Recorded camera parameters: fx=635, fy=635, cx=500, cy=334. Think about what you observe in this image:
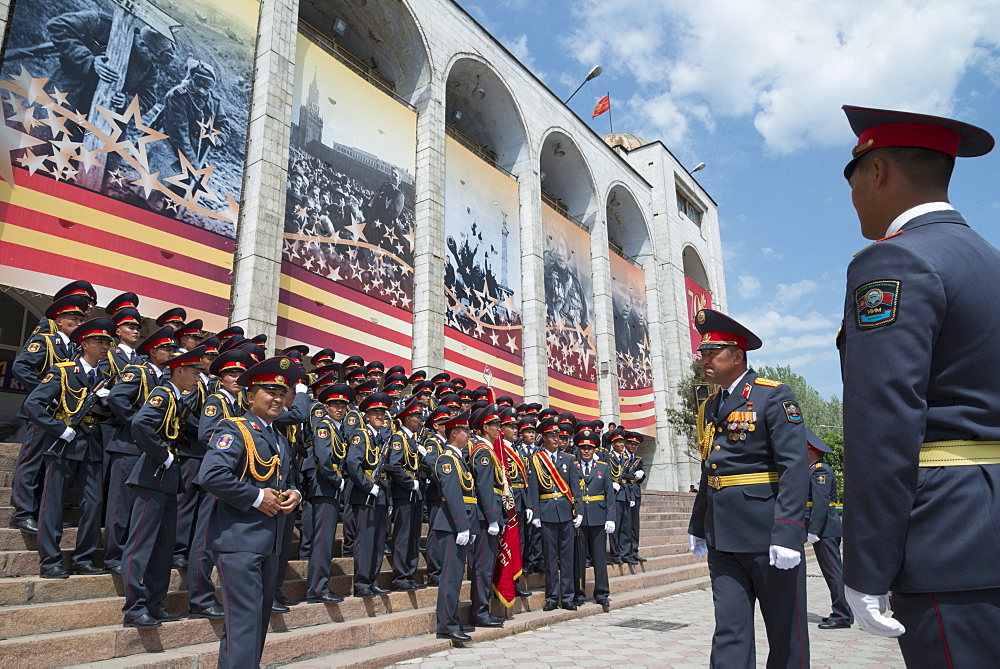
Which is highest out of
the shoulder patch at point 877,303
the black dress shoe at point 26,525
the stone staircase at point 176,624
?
the shoulder patch at point 877,303

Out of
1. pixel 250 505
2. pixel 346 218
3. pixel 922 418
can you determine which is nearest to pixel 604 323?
pixel 346 218

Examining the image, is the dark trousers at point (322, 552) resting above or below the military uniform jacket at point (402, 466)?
below

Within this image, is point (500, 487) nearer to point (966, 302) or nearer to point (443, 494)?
point (443, 494)

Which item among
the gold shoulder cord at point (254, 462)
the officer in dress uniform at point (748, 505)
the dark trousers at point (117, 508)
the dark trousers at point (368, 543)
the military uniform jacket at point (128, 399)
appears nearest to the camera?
the officer in dress uniform at point (748, 505)

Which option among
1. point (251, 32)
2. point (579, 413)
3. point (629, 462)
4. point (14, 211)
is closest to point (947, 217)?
point (629, 462)

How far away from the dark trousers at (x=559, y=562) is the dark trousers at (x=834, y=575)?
2.76 m

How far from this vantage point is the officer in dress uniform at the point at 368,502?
6.24 meters

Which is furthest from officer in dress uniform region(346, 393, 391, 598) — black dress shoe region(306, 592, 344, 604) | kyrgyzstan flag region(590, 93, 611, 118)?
kyrgyzstan flag region(590, 93, 611, 118)

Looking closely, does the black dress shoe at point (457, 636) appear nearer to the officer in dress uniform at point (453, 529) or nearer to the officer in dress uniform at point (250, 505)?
the officer in dress uniform at point (453, 529)

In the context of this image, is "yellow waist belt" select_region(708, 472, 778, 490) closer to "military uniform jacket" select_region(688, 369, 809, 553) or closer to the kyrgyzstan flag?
"military uniform jacket" select_region(688, 369, 809, 553)

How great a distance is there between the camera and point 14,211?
873cm

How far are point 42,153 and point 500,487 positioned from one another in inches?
316

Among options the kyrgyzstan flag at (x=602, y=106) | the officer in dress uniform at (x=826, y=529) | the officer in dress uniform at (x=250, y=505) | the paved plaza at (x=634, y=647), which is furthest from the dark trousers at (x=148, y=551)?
the kyrgyzstan flag at (x=602, y=106)

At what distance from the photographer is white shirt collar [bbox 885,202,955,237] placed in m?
1.93
